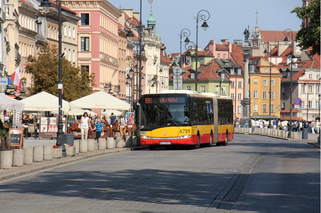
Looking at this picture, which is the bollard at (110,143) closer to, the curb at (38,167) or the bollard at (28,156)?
the curb at (38,167)

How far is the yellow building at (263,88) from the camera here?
177m

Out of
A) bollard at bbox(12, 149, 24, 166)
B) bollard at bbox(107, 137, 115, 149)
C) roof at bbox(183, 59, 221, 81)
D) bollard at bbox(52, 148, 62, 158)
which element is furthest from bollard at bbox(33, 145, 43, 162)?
roof at bbox(183, 59, 221, 81)

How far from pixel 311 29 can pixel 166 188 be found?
26.2 meters

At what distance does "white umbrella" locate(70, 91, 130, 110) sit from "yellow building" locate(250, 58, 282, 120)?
423 feet

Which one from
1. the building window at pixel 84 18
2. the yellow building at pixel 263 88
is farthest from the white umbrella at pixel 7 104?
the yellow building at pixel 263 88

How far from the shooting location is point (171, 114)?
4116 centimetres

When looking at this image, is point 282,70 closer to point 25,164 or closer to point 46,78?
point 46,78

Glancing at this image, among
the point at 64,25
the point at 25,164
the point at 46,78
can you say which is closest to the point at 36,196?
the point at 25,164

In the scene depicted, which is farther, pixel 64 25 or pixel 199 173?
pixel 64 25

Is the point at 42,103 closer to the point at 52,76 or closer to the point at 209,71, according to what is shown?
the point at 52,76

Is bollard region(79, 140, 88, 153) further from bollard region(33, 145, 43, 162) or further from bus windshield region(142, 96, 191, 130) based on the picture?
bollard region(33, 145, 43, 162)

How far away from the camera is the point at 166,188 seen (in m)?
19.3

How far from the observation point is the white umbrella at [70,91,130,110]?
47.9 metres

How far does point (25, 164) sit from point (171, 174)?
6103mm
